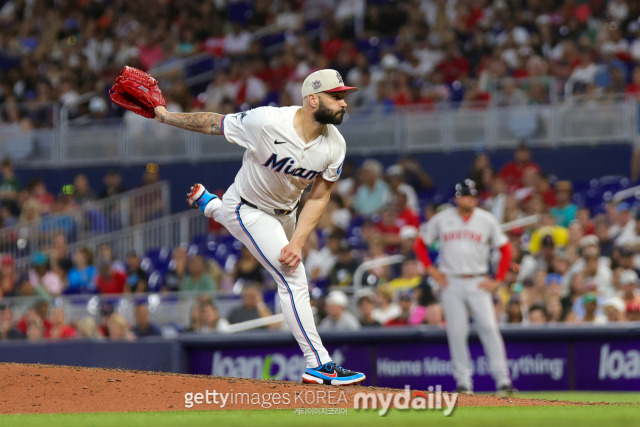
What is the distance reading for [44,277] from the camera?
52.2ft

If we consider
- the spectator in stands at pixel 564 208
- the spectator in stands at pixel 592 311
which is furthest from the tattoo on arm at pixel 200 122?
the spectator in stands at pixel 564 208

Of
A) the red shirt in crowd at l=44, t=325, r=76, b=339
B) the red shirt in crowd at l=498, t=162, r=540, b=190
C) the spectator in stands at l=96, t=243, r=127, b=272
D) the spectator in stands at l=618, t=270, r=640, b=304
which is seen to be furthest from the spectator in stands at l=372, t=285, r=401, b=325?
the spectator in stands at l=96, t=243, r=127, b=272

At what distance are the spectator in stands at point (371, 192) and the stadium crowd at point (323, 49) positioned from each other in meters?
1.88

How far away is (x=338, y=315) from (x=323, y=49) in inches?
335

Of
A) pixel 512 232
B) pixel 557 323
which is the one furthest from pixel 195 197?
pixel 512 232

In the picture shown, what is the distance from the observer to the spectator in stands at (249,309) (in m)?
12.9

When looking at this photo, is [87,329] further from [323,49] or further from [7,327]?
[323,49]

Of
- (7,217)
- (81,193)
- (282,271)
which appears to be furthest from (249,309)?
(7,217)

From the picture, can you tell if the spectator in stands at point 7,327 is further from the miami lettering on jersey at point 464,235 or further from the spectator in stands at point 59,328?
the miami lettering on jersey at point 464,235

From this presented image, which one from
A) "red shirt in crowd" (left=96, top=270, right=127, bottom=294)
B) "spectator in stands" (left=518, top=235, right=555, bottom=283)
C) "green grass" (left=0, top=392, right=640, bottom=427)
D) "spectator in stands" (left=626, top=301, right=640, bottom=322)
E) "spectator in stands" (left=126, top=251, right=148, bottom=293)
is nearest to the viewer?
"green grass" (left=0, top=392, right=640, bottom=427)

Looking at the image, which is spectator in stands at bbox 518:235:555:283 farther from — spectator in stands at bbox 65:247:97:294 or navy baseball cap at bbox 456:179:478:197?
spectator in stands at bbox 65:247:97:294

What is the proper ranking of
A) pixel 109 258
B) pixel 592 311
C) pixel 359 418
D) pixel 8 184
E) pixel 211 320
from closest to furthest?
pixel 359 418 < pixel 592 311 < pixel 211 320 < pixel 109 258 < pixel 8 184

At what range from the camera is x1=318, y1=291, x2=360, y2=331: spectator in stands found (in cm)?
1238

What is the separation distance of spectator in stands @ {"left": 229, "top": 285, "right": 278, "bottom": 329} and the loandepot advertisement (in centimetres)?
87
